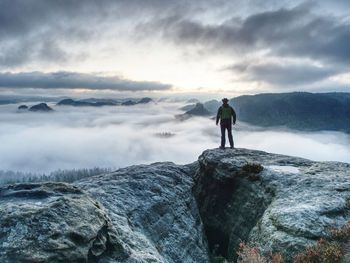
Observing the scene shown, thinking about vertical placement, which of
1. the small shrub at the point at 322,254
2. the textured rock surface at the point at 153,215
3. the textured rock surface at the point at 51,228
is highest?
the textured rock surface at the point at 51,228

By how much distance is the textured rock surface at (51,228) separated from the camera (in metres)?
7.29

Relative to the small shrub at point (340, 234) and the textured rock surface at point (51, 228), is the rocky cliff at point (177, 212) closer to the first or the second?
the textured rock surface at point (51, 228)

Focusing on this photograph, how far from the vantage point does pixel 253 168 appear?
66.6ft

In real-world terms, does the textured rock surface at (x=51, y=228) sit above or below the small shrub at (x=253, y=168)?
above

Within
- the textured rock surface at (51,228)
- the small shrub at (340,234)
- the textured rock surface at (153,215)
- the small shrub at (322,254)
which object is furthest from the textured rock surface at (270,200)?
the textured rock surface at (51,228)

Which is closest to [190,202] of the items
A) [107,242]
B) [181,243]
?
[181,243]

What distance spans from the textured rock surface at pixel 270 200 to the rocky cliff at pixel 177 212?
6 cm

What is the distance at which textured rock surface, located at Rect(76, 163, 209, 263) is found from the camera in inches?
489

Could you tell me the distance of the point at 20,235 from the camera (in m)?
7.55

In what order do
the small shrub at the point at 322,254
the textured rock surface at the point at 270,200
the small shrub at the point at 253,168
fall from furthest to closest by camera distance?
the small shrub at the point at 253,168
the textured rock surface at the point at 270,200
the small shrub at the point at 322,254

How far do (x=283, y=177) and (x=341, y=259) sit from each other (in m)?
10.0

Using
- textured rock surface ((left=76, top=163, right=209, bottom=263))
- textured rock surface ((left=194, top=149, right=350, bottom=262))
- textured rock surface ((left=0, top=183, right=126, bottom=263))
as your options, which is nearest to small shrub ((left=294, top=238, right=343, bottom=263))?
textured rock surface ((left=194, top=149, right=350, bottom=262))

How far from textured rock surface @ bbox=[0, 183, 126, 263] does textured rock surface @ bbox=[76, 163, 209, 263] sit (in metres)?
1.60

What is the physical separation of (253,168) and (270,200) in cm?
419
